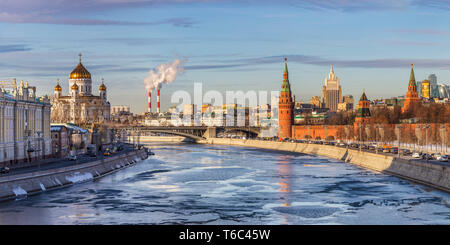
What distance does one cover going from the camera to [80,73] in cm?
12425

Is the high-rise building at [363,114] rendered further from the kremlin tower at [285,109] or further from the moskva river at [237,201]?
the moskva river at [237,201]

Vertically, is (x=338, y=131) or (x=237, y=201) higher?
(x=338, y=131)

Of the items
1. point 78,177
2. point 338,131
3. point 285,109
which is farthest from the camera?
point 285,109

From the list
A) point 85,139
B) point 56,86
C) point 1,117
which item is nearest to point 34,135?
point 1,117

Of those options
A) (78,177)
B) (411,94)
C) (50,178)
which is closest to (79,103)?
(411,94)

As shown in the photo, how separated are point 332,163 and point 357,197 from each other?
1273 inches

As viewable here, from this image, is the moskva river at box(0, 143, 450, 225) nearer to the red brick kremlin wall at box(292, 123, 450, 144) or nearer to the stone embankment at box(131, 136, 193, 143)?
the red brick kremlin wall at box(292, 123, 450, 144)

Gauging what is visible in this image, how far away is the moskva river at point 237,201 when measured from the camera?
35.4 metres

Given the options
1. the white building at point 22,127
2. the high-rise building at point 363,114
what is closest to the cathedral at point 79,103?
the high-rise building at point 363,114

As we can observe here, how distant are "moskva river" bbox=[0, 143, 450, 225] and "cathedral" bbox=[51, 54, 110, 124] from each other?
62409 mm

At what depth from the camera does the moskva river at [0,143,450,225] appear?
116 feet

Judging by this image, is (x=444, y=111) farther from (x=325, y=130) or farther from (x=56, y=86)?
(x=56, y=86)

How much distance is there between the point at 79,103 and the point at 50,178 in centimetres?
7986

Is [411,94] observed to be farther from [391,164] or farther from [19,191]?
[19,191]
